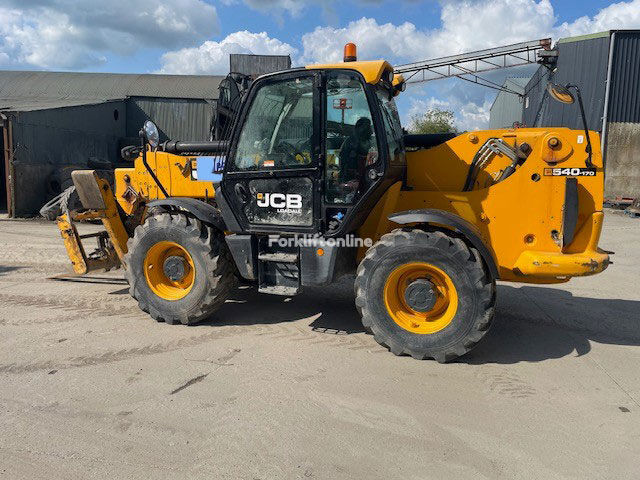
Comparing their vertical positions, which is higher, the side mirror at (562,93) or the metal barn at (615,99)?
the metal barn at (615,99)

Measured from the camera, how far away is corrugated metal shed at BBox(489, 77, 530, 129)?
35906 millimetres

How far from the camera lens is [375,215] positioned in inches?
185

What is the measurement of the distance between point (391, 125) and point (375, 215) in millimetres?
884

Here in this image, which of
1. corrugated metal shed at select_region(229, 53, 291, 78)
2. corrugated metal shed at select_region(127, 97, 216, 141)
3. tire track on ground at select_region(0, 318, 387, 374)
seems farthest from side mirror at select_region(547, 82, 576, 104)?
corrugated metal shed at select_region(127, 97, 216, 141)

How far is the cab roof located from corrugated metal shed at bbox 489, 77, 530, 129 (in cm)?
3156

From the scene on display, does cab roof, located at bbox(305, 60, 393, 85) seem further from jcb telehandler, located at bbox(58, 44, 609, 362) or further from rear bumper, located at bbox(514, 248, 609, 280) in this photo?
rear bumper, located at bbox(514, 248, 609, 280)

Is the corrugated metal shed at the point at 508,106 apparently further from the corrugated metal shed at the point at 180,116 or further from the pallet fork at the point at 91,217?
the pallet fork at the point at 91,217

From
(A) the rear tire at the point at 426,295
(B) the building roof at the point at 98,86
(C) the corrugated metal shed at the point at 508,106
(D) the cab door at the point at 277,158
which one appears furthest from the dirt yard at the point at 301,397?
(C) the corrugated metal shed at the point at 508,106

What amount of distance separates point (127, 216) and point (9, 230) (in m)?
7.81

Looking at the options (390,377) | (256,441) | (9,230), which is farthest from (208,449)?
(9,230)

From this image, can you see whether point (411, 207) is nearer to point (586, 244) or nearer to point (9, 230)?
point (586, 244)

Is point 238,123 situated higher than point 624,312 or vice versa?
point 238,123

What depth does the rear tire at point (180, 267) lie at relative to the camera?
4.86m

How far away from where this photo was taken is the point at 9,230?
11945 millimetres
